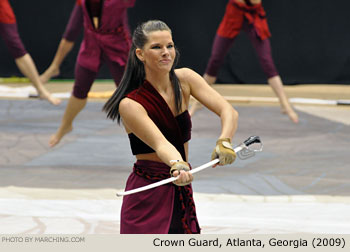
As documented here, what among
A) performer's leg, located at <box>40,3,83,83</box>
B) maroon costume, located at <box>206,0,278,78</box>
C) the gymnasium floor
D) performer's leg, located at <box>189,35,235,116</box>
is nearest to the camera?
the gymnasium floor

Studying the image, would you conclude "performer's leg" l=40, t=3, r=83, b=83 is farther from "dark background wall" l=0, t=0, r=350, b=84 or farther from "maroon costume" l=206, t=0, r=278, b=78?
→ "dark background wall" l=0, t=0, r=350, b=84

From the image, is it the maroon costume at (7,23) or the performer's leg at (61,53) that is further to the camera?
the performer's leg at (61,53)

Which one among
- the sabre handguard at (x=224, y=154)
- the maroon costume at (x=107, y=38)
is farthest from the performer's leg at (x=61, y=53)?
the sabre handguard at (x=224, y=154)

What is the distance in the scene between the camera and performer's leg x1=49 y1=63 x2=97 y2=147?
6.15 m

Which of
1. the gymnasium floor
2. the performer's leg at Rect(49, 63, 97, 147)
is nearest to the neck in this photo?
the gymnasium floor

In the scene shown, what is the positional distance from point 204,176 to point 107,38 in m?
1.36

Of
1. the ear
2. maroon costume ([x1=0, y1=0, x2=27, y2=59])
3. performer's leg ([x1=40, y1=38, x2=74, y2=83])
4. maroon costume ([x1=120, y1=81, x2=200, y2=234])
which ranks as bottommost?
performer's leg ([x1=40, y1=38, x2=74, y2=83])

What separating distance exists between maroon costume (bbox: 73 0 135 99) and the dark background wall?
630 centimetres

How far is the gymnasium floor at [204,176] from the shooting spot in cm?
448

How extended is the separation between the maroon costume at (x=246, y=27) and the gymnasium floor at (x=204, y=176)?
0.80m

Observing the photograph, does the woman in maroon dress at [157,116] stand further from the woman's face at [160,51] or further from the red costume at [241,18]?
the red costume at [241,18]

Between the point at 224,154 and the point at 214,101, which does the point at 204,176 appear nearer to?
the point at 214,101

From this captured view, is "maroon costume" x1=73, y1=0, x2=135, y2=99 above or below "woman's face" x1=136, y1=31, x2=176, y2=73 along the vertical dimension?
below

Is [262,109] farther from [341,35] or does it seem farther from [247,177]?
[247,177]
